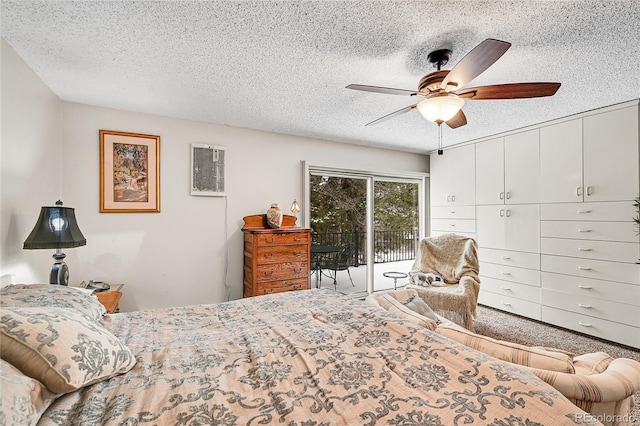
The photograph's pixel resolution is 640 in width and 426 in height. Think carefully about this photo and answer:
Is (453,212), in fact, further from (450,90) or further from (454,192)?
(450,90)

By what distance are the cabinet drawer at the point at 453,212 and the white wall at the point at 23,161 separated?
4950 mm

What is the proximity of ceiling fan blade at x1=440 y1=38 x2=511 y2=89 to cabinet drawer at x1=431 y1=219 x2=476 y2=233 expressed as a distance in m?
3.07

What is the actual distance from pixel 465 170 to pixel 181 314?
426 centimetres

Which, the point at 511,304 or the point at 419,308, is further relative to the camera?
the point at 511,304

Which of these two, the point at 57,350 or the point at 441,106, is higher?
the point at 441,106

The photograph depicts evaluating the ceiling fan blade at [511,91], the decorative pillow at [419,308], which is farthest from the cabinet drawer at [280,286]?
the ceiling fan blade at [511,91]

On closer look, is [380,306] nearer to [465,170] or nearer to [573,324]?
[573,324]

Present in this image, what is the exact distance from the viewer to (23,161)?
205 centimetres

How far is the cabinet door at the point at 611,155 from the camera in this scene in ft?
9.21

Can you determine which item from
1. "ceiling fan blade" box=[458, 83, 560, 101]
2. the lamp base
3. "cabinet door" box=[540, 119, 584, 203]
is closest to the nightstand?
the lamp base

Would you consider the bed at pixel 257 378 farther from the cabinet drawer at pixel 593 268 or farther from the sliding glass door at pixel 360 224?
the cabinet drawer at pixel 593 268

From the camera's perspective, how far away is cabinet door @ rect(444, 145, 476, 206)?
429cm

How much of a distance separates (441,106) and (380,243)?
10.5 ft

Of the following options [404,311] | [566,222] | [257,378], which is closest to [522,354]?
[404,311]
